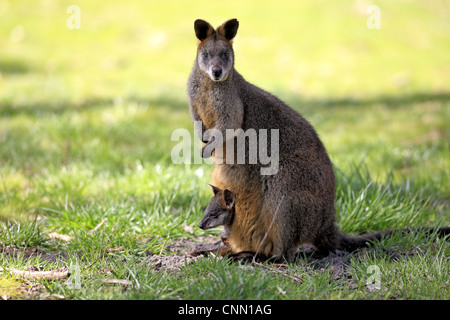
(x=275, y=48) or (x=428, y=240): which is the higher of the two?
(x=275, y=48)

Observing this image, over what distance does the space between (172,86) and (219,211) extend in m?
6.72

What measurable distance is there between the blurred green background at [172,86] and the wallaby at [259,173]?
1227 mm

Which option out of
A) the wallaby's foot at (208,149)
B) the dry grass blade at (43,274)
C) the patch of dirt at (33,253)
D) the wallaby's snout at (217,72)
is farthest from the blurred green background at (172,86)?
the wallaby's snout at (217,72)

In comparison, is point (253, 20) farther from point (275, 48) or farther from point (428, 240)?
point (428, 240)

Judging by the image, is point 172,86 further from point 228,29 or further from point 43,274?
point 43,274

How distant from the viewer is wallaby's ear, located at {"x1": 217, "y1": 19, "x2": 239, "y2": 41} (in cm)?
375

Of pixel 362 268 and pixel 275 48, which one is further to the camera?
pixel 275 48

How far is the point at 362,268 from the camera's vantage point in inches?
137

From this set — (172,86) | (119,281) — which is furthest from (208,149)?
(172,86)

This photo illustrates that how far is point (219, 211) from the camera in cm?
387

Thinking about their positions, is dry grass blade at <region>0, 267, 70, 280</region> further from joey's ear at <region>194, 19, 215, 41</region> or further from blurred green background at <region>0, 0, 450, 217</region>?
joey's ear at <region>194, 19, 215, 41</region>
